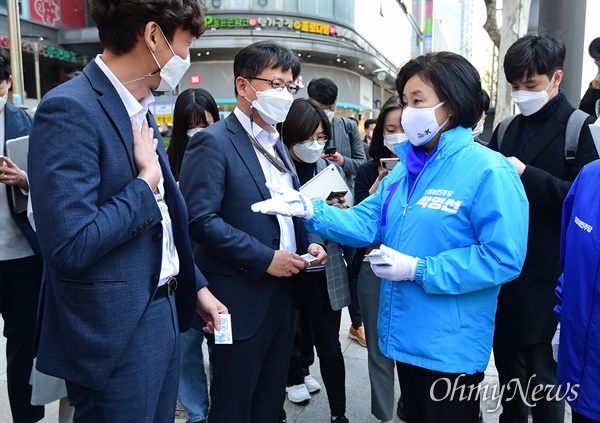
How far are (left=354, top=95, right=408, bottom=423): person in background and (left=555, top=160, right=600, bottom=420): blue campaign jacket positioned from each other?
1.03 meters

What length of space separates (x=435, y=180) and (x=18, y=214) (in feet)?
7.13

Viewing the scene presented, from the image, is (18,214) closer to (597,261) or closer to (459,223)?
(459,223)

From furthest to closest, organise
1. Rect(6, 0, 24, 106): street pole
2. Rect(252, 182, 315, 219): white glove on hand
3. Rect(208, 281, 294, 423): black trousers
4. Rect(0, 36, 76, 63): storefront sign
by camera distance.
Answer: Rect(0, 36, 76, 63): storefront sign, Rect(6, 0, 24, 106): street pole, Rect(208, 281, 294, 423): black trousers, Rect(252, 182, 315, 219): white glove on hand

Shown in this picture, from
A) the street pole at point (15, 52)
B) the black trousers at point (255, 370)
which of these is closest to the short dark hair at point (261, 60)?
the black trousers at point (255, 370)

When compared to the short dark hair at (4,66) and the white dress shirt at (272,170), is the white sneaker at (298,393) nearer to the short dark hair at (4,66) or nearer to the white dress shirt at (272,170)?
the white dress shirt at (272,170)

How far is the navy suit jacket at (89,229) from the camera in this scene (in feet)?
4.37

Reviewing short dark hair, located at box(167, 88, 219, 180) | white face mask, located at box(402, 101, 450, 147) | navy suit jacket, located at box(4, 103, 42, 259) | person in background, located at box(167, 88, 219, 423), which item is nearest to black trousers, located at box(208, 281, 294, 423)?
person in background, located at box(167, 88, 219, 423)

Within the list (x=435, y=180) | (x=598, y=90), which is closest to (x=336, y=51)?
(x=598, y=90)

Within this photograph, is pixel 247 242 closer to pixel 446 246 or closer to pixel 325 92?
pixel 446 246

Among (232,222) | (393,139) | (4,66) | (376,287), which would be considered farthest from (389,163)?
(4,66)

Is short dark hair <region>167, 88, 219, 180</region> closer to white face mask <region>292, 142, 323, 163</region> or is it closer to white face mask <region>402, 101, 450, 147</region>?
white face mask <region>292, 142, 323, 163</region>

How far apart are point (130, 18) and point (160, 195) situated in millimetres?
561

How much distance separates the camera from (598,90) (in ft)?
11.5

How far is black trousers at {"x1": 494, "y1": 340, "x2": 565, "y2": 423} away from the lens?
8.48 ft
